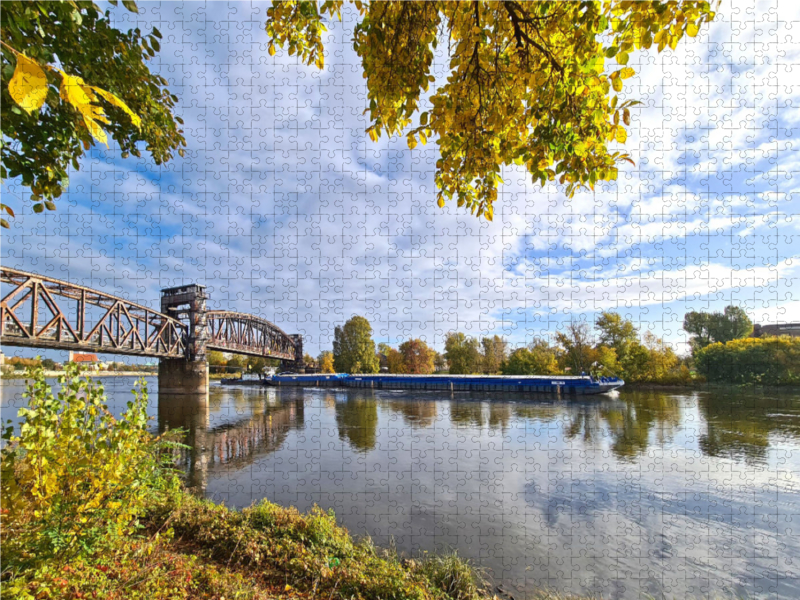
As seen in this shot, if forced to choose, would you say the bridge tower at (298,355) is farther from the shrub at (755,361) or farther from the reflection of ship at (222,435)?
the shrub at (755,361)

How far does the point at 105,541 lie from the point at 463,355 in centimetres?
5009

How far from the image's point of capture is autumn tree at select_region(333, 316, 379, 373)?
51312 mm

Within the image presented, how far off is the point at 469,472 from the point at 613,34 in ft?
38.1

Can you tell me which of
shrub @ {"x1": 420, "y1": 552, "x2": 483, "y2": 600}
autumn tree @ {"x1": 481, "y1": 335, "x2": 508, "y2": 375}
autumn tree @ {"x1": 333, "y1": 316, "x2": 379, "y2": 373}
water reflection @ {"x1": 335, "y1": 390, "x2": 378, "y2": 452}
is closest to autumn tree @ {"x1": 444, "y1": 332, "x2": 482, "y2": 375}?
autumn tree @ {"x1": 481, "y1": 335, "x2": 508, "y2": 375}

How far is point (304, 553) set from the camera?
15.5 feet

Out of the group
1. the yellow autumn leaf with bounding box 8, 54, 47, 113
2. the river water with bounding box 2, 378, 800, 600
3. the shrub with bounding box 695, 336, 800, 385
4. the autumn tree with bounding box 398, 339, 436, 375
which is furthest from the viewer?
the autumn tree with bounding box 398, 339, 436, 375

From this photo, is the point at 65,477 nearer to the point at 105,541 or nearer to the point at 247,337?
the point at 105,541

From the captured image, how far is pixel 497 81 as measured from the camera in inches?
110

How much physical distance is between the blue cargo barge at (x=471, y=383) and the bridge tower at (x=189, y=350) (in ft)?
67.3

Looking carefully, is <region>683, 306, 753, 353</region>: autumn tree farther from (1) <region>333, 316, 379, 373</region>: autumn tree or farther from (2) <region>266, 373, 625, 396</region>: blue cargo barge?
(1) <region>333, 316, 379, 373</region>: autumn tree

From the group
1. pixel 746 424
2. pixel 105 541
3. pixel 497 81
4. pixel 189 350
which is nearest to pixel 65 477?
pixel 105 541

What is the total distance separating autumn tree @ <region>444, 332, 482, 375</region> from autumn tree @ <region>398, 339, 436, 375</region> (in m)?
4.97

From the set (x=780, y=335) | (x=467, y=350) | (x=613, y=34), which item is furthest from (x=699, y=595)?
(x=467, y=350)

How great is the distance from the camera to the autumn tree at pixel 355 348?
51312mm
